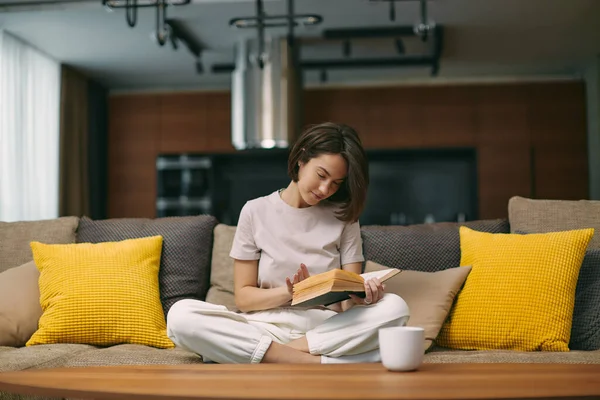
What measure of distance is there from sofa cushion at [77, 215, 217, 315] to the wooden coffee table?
1.07m

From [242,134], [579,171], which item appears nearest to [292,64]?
[242,134]

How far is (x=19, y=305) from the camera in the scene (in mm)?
2275

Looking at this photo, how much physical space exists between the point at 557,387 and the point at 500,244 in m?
1.17

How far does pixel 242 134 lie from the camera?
5.33 meters

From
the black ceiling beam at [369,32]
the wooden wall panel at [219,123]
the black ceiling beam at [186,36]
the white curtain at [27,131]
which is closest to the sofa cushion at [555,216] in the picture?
the black ceiling beam at [369,32]

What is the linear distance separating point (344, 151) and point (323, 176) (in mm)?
97

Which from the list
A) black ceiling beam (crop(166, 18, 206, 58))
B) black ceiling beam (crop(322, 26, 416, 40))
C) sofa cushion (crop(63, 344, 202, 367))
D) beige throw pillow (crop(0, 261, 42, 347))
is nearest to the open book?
sofa cushion (crop(63, 344, 202, 367))

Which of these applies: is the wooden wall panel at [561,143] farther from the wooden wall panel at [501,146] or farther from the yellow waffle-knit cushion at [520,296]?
the yellow waffle-knit cushion at [520,296]

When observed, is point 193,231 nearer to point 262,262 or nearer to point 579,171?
point 262,262

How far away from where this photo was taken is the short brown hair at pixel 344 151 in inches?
79.7

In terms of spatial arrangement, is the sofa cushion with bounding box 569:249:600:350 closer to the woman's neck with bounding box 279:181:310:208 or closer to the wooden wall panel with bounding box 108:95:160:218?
the woman's neck with bounding box 279:181:310:208

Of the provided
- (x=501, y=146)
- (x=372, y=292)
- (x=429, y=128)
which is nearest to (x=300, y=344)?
(x=372, y=292)

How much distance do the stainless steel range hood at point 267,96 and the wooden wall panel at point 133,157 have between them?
160 cm

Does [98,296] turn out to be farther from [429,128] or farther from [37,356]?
[429,128]
